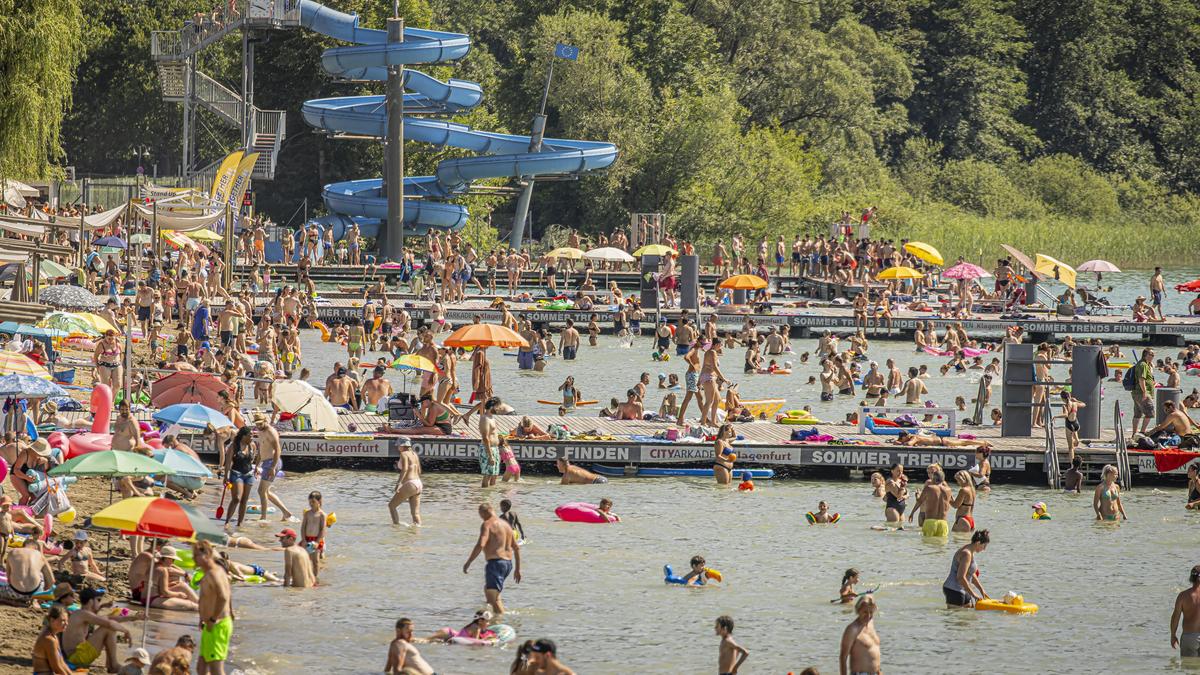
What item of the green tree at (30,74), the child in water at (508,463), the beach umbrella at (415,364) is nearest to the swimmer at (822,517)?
the child in water at (508,463)

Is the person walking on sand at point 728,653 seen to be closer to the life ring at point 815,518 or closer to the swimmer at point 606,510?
the swimmer at point 606,510

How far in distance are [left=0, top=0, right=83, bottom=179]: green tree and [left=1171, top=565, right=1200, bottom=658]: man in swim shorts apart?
18.6m

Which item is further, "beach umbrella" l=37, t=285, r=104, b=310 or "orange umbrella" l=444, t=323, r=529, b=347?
"beach umbrella" l=37, t=285, r=104, b=310

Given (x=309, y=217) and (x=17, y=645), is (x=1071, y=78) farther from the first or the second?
(x=17, y=645)

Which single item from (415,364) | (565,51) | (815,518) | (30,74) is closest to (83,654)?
(815,518)

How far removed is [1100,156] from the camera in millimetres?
81000

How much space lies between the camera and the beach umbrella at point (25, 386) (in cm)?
2042

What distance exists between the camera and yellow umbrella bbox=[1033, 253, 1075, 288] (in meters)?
40.9

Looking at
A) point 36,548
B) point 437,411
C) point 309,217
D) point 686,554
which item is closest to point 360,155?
point 309,217

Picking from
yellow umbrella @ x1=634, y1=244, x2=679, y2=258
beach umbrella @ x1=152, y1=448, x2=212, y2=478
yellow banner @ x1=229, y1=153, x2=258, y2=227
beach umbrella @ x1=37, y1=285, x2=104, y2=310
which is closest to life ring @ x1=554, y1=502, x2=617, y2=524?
beach umbrella @ x1=152, y1=448, x2=212, y2=478

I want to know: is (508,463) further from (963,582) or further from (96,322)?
(963,582)

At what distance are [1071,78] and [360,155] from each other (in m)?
38.2

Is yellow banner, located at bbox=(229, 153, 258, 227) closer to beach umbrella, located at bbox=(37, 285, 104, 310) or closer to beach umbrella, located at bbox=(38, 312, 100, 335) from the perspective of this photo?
beach umbrella, located at bbox=(37, 285, 104, 310)

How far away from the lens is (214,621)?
47.1ft
